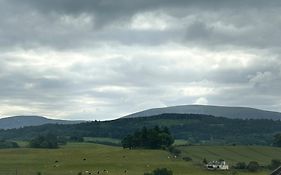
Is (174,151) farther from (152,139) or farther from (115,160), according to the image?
(115,160)

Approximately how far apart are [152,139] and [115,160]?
143 feet

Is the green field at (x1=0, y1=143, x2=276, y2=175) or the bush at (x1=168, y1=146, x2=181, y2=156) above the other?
the bush at (x1=168, y1=146, x2=181, y2=156)

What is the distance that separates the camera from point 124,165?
12925cm

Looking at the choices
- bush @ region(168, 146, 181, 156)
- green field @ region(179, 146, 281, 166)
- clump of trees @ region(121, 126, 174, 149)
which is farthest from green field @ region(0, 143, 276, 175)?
clump of trees @ region(121, 126, 174, 149)

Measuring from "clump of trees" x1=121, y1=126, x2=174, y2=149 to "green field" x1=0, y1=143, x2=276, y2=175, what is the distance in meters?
6.46

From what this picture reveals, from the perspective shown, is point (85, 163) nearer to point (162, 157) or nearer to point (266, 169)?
point (162, 157)

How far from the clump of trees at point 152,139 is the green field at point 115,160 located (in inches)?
254

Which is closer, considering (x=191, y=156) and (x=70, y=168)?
(x=70, y=168)

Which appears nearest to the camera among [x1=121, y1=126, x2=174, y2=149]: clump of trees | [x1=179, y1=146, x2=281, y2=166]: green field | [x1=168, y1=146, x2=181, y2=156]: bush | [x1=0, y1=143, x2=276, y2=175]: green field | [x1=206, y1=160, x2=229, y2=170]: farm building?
[x1=0, y1=143, x2=276, y2=175]: green field

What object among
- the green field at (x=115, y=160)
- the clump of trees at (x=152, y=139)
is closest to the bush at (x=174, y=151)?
the green field at (x=115, y=160)

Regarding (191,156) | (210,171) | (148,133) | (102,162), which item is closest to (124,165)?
A: (102,162)

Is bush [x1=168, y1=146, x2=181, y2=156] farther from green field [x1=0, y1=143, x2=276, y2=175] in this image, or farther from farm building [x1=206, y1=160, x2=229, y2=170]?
farm building [x1=206, y1=160, x2=229, y2=170]

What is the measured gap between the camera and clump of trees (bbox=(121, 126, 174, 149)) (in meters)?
179

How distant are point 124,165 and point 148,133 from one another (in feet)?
175
